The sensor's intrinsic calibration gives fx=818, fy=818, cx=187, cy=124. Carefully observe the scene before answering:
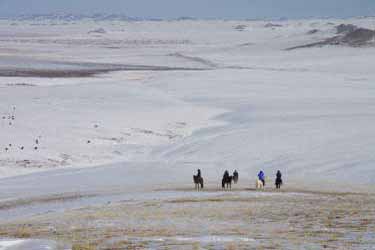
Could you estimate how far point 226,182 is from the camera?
22594 mm

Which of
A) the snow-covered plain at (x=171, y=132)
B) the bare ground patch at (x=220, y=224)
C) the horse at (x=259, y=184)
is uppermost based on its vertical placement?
the snow-covered plain at (x=171, y=132)

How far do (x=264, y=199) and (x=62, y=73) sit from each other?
162 ft

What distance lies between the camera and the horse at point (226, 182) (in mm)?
22375

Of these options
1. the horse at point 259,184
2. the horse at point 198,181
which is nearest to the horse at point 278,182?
the horse at point 259,184

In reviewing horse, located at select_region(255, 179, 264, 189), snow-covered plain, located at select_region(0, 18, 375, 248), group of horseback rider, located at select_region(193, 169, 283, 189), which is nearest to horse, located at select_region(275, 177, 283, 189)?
group of horseback rider, located at select_region(193, 169, 283, 189)

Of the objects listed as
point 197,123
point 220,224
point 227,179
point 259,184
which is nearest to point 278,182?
point 259,184

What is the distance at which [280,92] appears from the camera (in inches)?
2079

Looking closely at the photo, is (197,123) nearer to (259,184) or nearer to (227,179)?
(259,184)

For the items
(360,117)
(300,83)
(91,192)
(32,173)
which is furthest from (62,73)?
(91,192)

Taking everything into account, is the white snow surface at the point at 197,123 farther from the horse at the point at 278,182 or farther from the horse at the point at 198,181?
the horse at the point at 198,181

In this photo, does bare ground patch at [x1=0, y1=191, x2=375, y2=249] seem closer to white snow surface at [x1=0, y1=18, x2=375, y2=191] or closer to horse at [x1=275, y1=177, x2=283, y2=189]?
horse at [x1=275, y1=177, x2=283, y2=189]

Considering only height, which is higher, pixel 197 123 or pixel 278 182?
pixel 197 123

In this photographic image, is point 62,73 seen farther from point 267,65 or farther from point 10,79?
point 267,65

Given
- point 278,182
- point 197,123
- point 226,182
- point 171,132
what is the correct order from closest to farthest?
1. point 278,182
2. point 226,182
3. point 171,132
4. point 197,123
